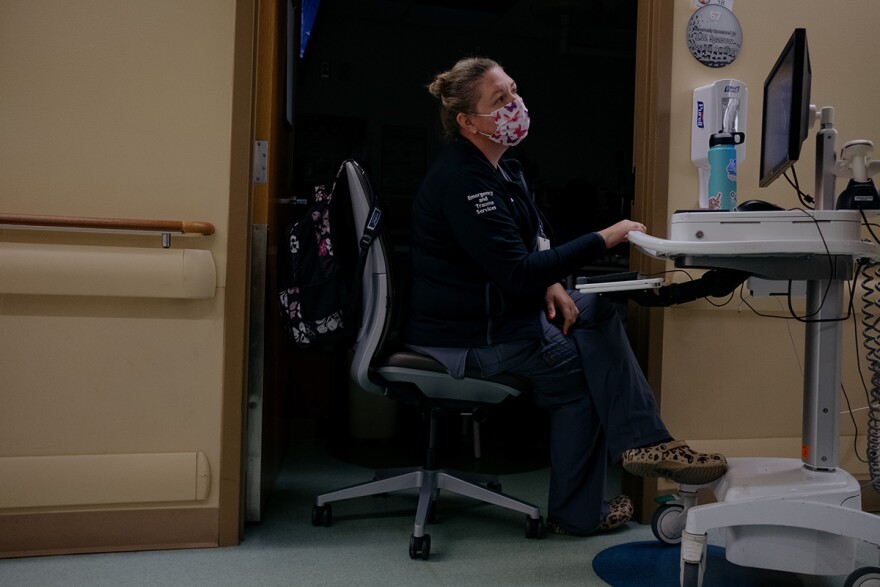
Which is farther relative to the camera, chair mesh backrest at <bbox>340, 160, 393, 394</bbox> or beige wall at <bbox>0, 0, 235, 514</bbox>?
chair mesh backrest at <bbox>340, 160, 393, 394</bbox>

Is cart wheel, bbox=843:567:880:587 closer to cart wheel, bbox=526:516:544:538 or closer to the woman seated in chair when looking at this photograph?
the woman seated in chair

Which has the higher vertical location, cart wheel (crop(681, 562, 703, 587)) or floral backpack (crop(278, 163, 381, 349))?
floral backpack (crop(278, 163, 381, 349))

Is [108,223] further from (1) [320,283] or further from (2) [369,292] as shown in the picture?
(2) [369,292]

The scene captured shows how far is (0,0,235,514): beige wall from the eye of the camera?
1851 millimetres

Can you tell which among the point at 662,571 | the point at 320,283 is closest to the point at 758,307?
the point at 662,571

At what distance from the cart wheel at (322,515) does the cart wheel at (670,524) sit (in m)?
0.87

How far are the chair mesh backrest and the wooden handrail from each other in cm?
38

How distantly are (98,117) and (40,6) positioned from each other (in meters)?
0.29

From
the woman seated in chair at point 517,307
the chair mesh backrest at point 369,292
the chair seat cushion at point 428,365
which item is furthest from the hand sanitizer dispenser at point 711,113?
the chair mesh backrest at point 369,292

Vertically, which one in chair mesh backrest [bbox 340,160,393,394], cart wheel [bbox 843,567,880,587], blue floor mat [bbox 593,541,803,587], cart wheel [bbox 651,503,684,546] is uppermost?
chair mesh backrest [bbox 340,160,393,394]

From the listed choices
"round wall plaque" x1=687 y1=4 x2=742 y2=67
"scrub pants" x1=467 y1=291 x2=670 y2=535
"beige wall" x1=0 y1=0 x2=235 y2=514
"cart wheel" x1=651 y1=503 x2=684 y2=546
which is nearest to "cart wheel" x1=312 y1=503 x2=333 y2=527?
"beige wall" x1=0 y1=0 x2=235 y2=514

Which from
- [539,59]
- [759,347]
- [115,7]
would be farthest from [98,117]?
[539,59]

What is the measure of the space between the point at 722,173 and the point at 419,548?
3.79ft

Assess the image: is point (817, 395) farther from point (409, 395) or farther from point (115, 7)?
point (115, 7)
